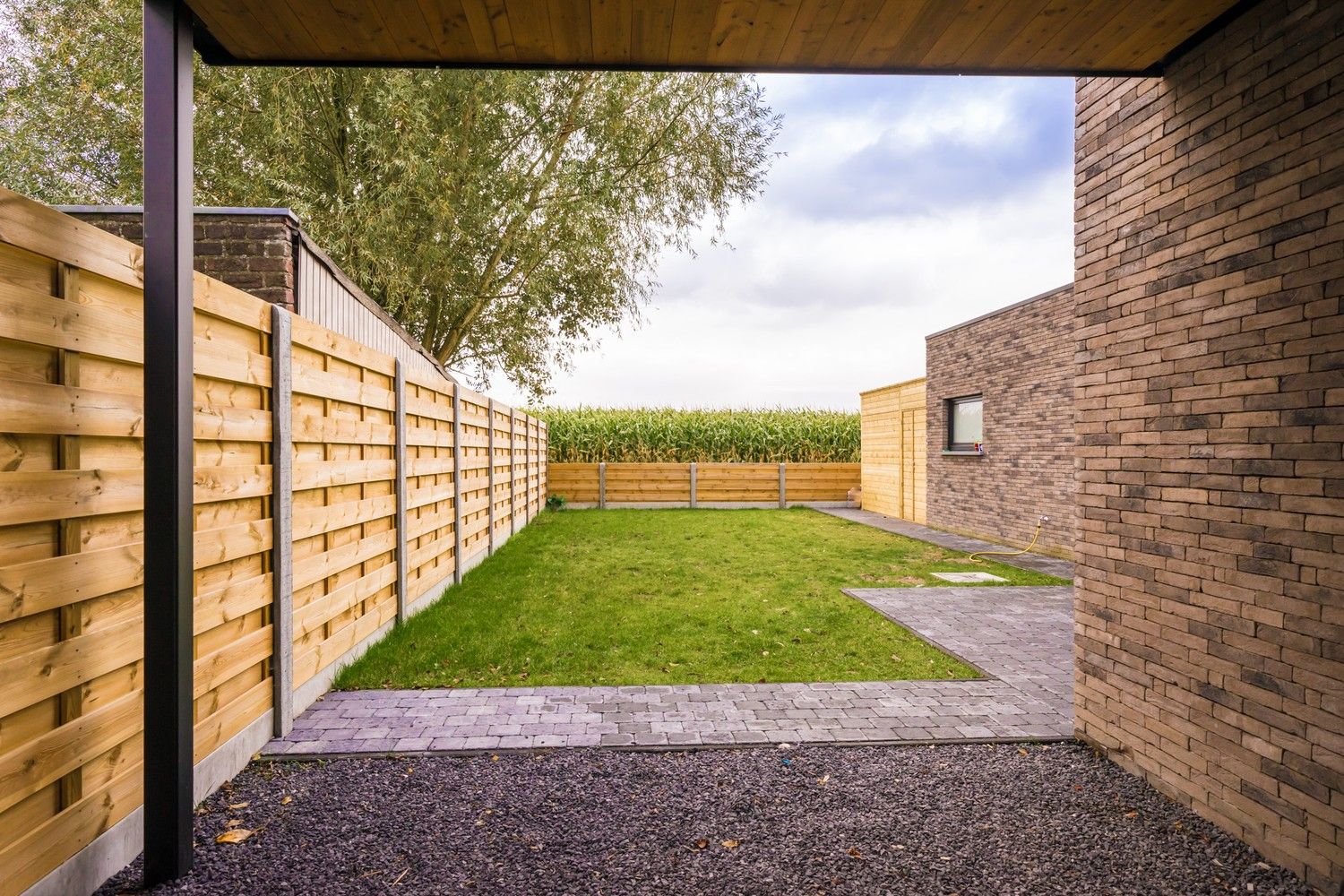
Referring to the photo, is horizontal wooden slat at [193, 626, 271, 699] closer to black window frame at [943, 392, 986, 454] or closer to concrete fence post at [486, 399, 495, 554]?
concrete fence post at [486, 399, 495, 554]

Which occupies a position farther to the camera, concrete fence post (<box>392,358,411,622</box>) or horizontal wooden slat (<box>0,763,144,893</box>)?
concrete fence post (<box>392,358,411,622</box>)

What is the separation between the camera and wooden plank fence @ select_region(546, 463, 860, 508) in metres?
19.3

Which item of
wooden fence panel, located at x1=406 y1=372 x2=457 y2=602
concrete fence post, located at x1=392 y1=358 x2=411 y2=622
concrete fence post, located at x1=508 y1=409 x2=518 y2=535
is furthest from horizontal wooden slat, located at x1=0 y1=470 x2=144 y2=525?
concrete fence post, located at x1=508 y1=409 x2=518 y2=535

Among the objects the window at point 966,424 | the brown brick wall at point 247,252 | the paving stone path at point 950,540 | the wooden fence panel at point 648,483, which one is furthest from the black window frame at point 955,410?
the brown brick wall at point 247,252

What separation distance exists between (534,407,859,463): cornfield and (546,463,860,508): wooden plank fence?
1.79m

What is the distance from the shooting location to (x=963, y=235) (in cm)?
1175

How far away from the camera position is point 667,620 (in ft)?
21.0

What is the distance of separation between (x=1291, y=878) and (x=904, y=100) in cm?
1243

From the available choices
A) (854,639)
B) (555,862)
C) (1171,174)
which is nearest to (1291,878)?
(555,862)

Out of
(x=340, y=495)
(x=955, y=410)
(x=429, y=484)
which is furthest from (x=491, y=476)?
(x=955, y=410)

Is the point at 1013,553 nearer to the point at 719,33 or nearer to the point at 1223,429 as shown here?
the point at 1223,429

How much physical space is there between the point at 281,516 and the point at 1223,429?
437 centimetres

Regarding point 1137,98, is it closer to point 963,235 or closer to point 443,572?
point 443,572

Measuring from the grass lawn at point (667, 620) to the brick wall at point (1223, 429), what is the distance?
1759 millimetres
